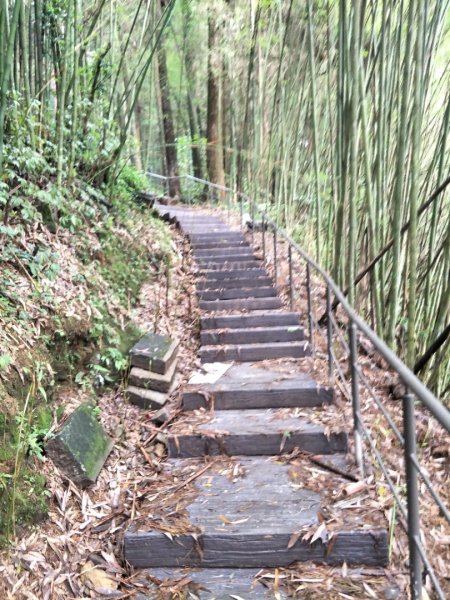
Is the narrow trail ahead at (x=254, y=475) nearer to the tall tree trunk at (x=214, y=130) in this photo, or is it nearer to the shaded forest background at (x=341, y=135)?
the shaded forest background at (x=341, y=135)

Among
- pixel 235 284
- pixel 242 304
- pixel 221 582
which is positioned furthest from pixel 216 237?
pixel 221 582

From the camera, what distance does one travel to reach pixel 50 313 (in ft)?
9.85

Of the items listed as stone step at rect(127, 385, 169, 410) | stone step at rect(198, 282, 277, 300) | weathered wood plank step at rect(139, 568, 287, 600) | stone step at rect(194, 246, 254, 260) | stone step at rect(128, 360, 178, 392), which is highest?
stone step at rect(194, 246, 254, 260)

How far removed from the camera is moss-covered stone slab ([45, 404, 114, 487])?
2.43m

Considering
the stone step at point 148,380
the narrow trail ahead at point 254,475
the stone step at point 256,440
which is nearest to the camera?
the narrow trail ahead at point 254,475

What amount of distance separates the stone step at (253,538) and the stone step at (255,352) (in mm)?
1536

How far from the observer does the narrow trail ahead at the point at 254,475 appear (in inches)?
78.3

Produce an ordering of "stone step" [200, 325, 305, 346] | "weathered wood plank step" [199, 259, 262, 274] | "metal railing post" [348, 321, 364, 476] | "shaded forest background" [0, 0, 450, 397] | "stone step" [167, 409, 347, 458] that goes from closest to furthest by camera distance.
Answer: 1. "metal railing post" [348, 321, 364, 476]
2. "stone step" [167, 409, 347, 458]
3. "shaded forest background" [0, 0, 450, 397]
4. "stone step" [200, 325, 305, 346]
5. "weathered wood plank step" [199, 259, 262, 274]

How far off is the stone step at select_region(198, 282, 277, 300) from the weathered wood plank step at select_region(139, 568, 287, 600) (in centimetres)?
308

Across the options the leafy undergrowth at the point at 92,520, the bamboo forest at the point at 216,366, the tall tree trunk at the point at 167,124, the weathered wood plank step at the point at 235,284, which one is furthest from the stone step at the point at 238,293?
the tall tree trunk at the point at 167,124

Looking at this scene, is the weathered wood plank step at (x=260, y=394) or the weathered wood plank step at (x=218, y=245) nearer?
the weathered wood plank step at (x=260, y=394)

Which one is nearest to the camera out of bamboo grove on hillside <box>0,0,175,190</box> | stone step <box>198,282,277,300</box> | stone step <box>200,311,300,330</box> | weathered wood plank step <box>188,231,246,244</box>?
bamboo grove on hillside <box>0,0,175,190</box>

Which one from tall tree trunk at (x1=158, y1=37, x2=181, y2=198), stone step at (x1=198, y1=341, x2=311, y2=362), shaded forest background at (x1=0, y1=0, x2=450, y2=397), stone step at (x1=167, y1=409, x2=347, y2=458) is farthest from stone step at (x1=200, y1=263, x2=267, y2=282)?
tall tree trunk at (x1=158, y1=37, x2=181, y2=198)

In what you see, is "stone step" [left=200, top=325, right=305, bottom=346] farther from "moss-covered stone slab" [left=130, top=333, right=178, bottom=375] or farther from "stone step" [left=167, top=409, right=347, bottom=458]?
"stone step" [left=167, top=409, right=347, bottom=458]
